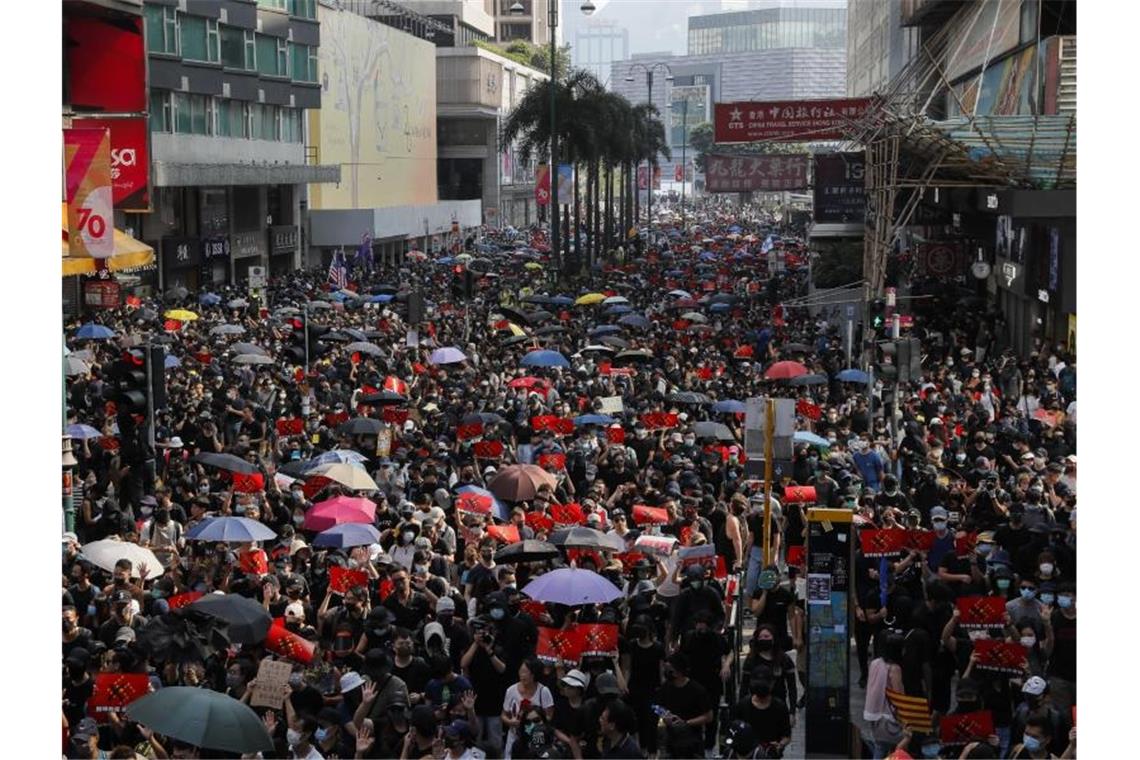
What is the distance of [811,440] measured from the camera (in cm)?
2062

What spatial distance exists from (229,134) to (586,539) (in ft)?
163

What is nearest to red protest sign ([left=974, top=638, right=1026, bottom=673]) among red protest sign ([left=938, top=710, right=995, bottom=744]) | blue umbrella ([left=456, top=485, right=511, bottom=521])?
red protest sign ([left=938, top=710, right=995, bottom=744])

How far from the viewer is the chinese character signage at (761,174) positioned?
5938 centimetres

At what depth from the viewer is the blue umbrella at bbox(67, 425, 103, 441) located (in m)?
21.1

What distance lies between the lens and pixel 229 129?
62156mm

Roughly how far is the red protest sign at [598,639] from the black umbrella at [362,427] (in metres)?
10.1

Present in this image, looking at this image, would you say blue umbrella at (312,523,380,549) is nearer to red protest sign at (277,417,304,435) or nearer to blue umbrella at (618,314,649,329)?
red protest sign at (277,417,304,435)

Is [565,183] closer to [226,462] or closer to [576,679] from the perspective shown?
[226,462]

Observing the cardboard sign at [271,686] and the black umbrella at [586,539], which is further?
the black umbrella at [586,539]

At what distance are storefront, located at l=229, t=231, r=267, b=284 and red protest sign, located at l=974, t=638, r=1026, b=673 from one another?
52.0m

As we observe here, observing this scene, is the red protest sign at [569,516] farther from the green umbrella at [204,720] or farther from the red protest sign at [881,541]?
the green umbrella at [204,720]

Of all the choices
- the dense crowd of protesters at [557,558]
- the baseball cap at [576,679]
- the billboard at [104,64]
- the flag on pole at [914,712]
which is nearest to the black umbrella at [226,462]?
the dense crowd of protesters at [557,558]

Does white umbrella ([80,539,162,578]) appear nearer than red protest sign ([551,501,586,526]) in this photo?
Yes

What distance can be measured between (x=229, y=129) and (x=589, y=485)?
4496 centimetres
